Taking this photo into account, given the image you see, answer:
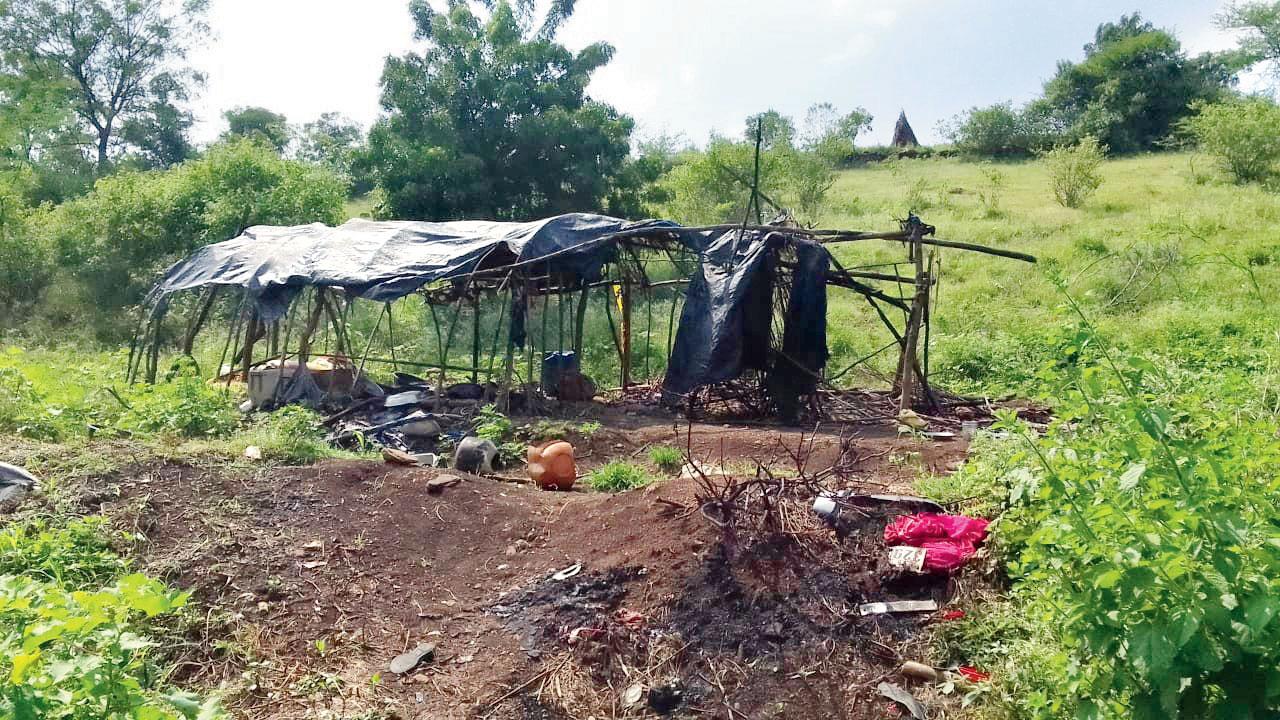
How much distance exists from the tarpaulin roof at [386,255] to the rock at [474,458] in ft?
9.69

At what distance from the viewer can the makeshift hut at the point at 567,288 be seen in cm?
906

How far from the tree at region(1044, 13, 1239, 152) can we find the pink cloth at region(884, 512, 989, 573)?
31.9m

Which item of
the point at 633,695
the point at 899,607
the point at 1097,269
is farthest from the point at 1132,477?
the point at 1097,269

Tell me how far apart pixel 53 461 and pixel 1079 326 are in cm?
627

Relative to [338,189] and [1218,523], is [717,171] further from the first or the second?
[1218,523]

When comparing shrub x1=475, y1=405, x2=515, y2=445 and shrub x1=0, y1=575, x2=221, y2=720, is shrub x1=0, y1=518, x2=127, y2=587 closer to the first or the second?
shrub x1=0, y1=575, x2=221, y2=720

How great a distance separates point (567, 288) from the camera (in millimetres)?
11477

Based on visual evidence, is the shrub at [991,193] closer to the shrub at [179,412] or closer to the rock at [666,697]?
the shrub at [179,412]

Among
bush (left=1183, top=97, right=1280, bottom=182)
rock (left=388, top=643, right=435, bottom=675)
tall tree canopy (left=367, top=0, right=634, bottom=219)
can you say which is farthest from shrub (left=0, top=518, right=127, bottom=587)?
bush (left=1183, top=97, right=1280, bottom=182)

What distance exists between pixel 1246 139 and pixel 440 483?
2318 centimetres

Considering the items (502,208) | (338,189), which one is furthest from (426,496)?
(338,189)

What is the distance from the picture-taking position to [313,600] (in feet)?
15.4

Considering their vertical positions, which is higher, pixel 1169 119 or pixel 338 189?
pixel 1169 119

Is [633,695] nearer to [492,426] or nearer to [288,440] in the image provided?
[288,440]
